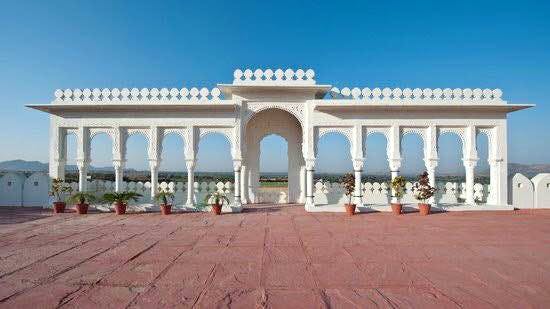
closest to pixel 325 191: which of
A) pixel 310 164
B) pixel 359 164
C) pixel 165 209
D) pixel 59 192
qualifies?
pixel 310 164

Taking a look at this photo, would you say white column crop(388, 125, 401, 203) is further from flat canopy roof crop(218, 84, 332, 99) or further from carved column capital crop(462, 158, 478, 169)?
flat canopy roof crop(218, 84, 332, 99)

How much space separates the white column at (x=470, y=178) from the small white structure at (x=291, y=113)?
0.12 feet

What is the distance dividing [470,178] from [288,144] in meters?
7.17

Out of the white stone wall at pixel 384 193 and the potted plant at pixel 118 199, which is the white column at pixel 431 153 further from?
the potted plant at pixel 118 199

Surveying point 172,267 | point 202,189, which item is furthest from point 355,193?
point 172,267

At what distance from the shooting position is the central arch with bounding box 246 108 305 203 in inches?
555

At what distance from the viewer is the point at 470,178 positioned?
12.1 m

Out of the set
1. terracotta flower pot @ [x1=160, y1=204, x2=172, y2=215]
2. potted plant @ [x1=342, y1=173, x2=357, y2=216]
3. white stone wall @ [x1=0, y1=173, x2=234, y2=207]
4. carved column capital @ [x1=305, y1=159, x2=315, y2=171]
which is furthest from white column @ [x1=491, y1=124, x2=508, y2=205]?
terracotta flower pot @ [x1=160, y1=204, x2=172, y2=215]

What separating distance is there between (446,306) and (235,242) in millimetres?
4150

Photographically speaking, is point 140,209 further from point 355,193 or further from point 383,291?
point 383,291

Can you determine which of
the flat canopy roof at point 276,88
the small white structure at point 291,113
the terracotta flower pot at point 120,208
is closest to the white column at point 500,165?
the small white structure at point 291,113

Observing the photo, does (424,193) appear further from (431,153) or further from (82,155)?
(82,155)

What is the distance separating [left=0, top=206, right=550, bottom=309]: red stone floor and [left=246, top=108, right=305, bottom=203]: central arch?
16.1 ft

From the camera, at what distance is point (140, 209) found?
38.9 feet
